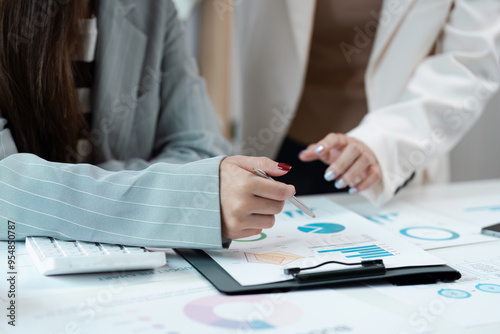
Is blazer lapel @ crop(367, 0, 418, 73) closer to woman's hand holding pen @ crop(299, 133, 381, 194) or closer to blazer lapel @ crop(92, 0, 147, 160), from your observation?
woman's hand holding pen @ crop(299, 133, 381, 194)

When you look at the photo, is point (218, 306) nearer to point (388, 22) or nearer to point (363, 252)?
point (363, 252)

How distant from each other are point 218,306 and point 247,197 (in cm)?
14

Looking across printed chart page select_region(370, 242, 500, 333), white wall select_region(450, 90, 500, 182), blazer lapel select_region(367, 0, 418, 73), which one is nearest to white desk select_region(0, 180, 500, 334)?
printed chart page select_region(370, 242, 500, 333)

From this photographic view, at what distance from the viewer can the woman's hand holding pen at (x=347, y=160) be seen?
892 mm

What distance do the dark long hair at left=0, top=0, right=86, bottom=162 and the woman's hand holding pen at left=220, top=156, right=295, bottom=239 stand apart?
11.8 inches

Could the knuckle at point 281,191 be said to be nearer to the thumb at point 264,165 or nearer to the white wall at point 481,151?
the thumb at point 264,165

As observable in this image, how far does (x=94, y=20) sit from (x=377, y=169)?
508 mm

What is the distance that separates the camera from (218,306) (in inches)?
21.5

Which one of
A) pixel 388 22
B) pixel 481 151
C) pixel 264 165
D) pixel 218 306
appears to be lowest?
pixel 481 151

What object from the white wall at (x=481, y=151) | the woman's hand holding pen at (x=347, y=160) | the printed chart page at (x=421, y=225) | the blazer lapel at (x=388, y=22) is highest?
the blazer lapel at (x=388, y=22)

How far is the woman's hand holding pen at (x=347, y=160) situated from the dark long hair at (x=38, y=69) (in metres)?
0.38

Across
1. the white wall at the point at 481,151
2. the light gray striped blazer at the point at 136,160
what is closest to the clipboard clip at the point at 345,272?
the light gray striped blazer at the point at 136,160

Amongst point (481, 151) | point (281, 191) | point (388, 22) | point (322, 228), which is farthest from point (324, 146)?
point (481, 151)

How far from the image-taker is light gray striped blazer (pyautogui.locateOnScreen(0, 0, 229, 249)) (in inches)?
25.9
